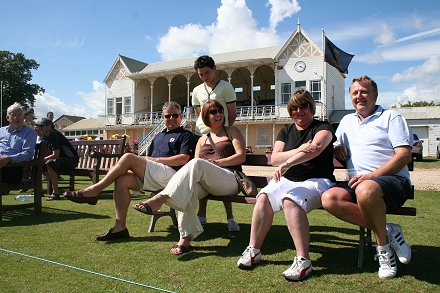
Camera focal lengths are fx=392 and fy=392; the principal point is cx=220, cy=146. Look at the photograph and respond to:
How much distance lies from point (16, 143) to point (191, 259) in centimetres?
Result: 345

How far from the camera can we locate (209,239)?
405cm

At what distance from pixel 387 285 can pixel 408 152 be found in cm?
101

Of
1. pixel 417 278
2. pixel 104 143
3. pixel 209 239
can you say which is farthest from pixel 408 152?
pixel 104 143

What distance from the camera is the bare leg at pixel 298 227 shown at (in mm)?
2855

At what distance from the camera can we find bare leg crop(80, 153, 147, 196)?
12.6ft

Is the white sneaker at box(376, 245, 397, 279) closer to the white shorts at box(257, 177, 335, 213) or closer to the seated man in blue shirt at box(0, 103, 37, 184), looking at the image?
the white shorts at box(257, 177, 335, 213)

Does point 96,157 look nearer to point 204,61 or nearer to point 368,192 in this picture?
point 204,61

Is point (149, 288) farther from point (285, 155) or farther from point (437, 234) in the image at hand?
point (437, 234)

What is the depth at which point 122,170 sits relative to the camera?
153 inches

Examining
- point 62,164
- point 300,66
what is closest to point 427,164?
point 300,66

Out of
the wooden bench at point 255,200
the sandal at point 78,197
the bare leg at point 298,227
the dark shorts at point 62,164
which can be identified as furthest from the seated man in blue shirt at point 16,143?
the bare leg at point 298,227

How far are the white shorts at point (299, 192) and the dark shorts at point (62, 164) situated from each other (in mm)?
5145

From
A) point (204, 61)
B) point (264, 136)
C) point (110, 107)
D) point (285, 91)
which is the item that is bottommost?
point (264, 136)

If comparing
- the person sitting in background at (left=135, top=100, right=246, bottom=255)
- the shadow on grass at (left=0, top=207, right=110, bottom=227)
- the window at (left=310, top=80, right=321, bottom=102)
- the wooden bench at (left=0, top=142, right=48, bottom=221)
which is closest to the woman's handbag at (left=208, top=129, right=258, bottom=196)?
the person sitting in background at (left=135, top=100, right=246, bottom=255)
